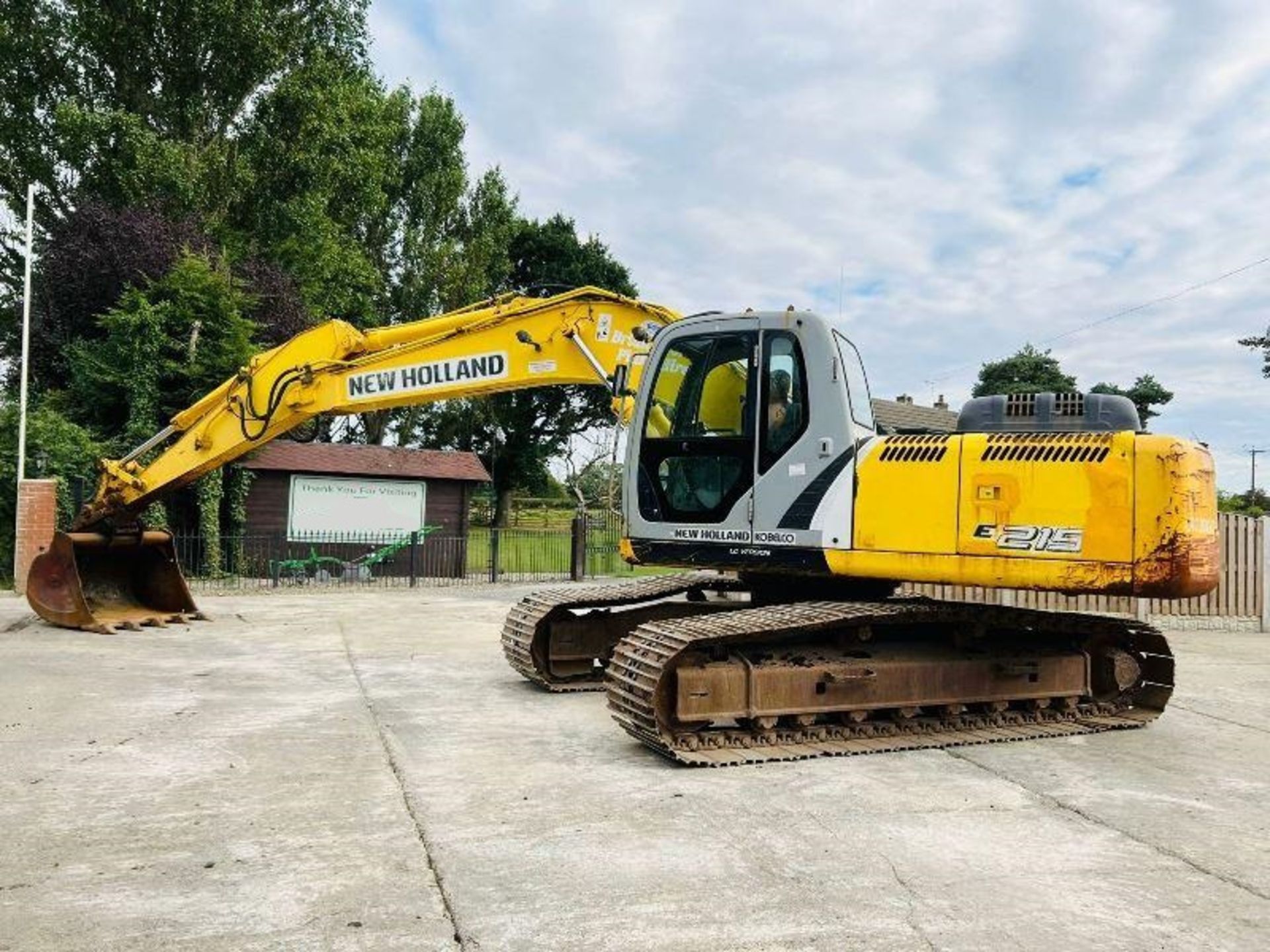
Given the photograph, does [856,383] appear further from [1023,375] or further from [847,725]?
[1023,375]

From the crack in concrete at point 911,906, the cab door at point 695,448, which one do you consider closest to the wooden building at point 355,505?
the cab door at point 695,448

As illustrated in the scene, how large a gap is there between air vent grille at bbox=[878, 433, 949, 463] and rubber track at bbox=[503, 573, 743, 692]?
1.72 metres

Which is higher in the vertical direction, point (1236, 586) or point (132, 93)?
point (132, 93)

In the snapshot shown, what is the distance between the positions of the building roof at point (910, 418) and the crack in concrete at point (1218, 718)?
2.74 m

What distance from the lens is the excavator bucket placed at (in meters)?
10.4

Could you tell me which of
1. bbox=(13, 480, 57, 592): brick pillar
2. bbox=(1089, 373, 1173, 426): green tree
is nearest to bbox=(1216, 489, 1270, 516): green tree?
bbox=(1089, 373, 1173, 426): green tree

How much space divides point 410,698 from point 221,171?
21904mm

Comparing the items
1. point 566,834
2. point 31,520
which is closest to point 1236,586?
point 566,834

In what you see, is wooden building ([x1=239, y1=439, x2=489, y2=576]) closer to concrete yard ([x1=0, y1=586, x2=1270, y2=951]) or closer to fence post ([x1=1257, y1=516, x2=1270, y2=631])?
concrete yard ([x1=0, y1=586, x2=1270, y2=951])

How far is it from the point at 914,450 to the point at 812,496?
672mm

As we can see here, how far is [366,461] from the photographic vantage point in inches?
867

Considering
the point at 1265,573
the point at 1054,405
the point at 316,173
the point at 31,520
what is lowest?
the point at 1265,573

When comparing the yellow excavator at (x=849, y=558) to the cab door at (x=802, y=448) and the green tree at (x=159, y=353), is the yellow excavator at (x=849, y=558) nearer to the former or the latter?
the cab door at (x=802, y=448)

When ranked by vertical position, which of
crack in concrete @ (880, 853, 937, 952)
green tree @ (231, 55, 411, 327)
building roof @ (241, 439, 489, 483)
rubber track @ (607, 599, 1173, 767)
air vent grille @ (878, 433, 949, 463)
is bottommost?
crack in concrete @ (880, 853, 937, 952)
